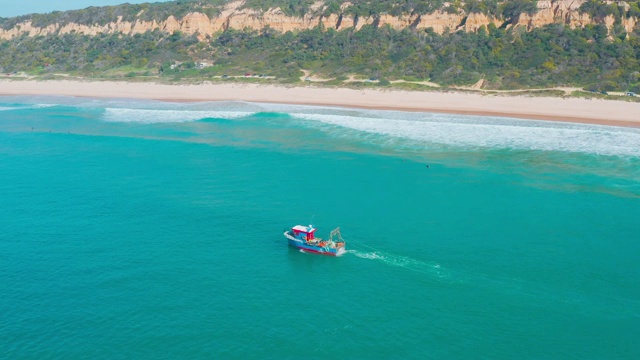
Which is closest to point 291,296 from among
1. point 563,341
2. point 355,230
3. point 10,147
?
point 355,230

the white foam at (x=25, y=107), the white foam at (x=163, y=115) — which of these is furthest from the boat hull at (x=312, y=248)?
the white foam at (x=25, y=107)

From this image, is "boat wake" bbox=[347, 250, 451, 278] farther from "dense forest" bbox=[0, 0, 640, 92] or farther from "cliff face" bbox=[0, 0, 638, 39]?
"cliff face" bbox=[0, 0, 638, 39]

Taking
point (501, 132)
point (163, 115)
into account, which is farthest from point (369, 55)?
point (501, 132)

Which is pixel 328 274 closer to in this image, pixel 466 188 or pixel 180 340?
pixel 180 340

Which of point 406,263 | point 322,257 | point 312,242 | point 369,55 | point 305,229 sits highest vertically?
point 369,55

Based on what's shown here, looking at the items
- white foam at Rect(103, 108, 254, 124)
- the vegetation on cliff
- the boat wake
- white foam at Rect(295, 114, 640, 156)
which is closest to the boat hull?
the boat wake

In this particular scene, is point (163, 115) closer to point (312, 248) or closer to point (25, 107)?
point (25, 107)

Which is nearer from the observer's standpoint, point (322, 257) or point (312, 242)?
point (322, 257)
